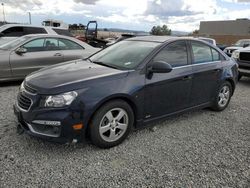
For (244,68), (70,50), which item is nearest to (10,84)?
(70,50)

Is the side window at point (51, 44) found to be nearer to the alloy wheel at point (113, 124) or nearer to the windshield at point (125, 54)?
the windshield at point (125, 54)

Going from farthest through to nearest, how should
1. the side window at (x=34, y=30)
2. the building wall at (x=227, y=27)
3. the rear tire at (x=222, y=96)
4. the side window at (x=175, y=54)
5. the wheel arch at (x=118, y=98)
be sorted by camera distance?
the building wall at (x=227, y=27) < the side window at (x=34, y=30) < the rear tire at (x=222, y=96) < the side window at (x=175, y=54) < the wheel arch at (x=118, y=98)

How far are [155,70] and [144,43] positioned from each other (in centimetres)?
81

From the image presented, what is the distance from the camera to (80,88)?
10.1 feet

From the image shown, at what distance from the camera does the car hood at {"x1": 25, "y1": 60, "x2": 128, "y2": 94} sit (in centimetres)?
306

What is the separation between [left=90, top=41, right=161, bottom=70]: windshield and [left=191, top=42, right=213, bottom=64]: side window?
850mm

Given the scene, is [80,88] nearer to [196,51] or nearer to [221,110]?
[196,51]

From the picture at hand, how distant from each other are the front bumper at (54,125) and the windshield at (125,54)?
1143 mm

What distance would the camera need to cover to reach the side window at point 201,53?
4406mm

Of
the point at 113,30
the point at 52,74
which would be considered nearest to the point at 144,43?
the point at 52,74

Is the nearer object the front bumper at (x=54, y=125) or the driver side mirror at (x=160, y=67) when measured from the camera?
the front bumper at (x=54, y=125)

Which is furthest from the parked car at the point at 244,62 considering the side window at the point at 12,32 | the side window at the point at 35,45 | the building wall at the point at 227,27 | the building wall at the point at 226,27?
the building wall at the point at 226,27

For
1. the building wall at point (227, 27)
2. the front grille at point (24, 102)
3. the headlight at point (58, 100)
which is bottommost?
the front grille at point (24, 102)

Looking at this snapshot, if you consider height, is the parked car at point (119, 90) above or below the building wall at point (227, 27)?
below
